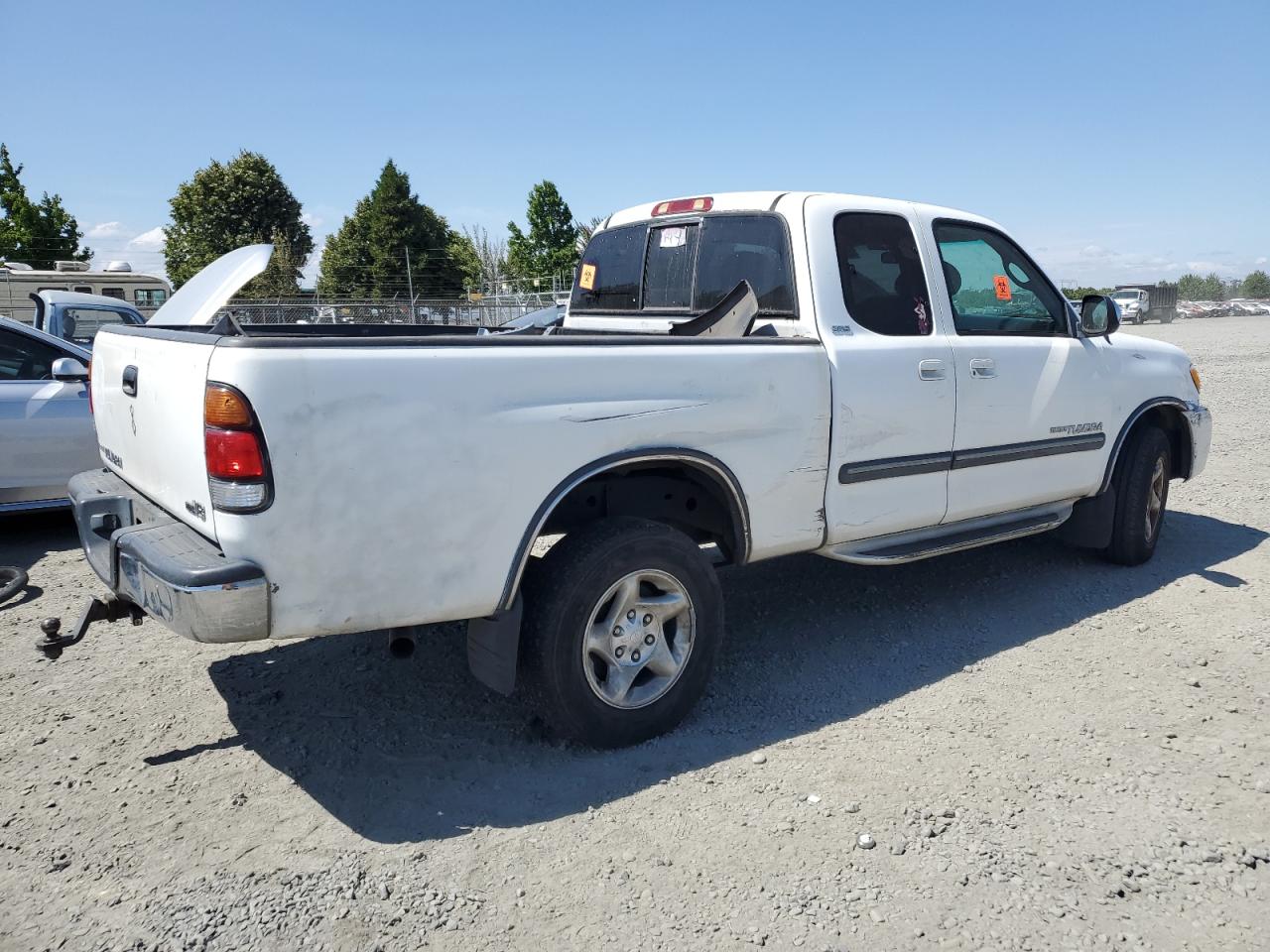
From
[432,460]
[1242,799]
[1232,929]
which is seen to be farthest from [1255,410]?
[432,460]

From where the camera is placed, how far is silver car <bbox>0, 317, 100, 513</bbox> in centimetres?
603

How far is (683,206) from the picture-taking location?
4.57m

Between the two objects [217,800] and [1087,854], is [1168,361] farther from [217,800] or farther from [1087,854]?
[217,800]

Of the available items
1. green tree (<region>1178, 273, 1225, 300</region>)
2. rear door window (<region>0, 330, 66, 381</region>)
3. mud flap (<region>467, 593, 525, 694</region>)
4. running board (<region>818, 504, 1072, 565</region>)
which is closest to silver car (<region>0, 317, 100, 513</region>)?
rear door window (<region>0, 330, 66, 381</region>)

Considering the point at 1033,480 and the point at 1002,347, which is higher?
the point at 1002,347

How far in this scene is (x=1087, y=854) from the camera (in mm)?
2768

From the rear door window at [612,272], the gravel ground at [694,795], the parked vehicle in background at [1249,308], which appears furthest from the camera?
the parked vehicle in background at [1249,308]

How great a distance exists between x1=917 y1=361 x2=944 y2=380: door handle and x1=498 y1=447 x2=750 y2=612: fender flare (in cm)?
111

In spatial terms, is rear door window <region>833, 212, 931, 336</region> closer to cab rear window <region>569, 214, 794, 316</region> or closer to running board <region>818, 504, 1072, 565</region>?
cab rear window <region>569, 214, 794, 316</region>

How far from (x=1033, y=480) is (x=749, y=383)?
2098 mm

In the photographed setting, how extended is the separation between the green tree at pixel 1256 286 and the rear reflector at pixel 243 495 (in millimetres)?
104516

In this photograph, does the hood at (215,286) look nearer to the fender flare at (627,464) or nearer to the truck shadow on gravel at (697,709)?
the truck shadow on gravel at (697,709)

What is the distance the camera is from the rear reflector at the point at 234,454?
8.36 ft

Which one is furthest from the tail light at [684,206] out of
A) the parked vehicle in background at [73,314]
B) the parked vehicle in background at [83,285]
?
the parked vehicle in background at [83,285]
